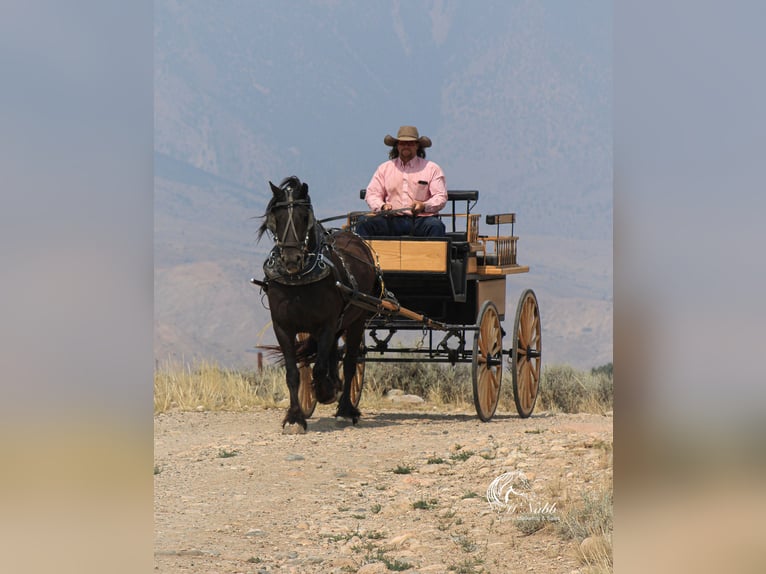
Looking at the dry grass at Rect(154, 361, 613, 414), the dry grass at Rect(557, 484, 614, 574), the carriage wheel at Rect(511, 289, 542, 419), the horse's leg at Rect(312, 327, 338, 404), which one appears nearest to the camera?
the dry grass at Rect(557, 484, 614, 574)

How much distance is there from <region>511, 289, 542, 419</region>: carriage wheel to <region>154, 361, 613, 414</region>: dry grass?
1.14 m

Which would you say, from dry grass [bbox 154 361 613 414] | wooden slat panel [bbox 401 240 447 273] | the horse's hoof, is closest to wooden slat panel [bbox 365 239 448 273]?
wooden slat panel [bbox 401 240 447 273]

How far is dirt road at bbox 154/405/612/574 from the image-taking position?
5.75 meters

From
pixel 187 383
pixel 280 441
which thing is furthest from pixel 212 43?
pixel 280 441

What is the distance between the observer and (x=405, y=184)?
37.3 ft

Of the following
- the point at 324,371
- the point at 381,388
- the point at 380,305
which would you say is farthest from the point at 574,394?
the point at 324,371

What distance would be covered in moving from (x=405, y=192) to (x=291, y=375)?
88.7 inches

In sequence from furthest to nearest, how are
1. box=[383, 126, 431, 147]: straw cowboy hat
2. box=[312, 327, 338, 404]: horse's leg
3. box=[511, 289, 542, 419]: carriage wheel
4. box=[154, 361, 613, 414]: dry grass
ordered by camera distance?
box=[154, 361, 613, 414]: dry grass
box=[511, 289, 542, 419]: carriage wheel
box=[383, 126, 431, 147]: straw cowboy hat
box=[312, 327, 338, 404]: horse's leg

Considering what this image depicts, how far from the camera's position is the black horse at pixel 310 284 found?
9500 mm

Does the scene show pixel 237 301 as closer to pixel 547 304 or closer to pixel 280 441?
pixel 547 304

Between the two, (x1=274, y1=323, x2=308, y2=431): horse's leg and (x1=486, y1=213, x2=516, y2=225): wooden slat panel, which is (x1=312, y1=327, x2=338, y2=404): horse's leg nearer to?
(x1=274, y1=323, x2=308, y2=431): horse's leg
